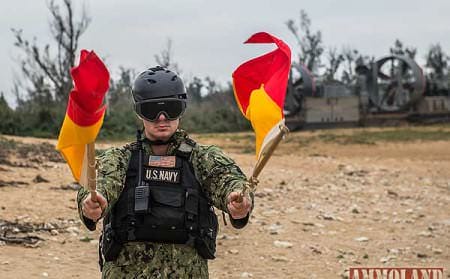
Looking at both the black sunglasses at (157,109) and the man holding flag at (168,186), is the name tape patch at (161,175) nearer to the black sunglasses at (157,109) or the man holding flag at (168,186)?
the man holding flag at (168,186)

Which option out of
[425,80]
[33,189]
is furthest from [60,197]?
[425,80]

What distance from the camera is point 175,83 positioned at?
10.1 ft

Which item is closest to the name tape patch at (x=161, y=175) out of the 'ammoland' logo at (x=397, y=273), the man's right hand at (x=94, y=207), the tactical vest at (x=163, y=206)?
the tactical vest at (x=163, y=206)

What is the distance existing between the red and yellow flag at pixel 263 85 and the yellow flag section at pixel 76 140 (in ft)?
1.82

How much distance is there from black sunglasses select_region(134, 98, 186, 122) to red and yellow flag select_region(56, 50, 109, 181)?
43 cm

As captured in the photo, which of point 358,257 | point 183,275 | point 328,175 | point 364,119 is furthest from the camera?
point 364,119

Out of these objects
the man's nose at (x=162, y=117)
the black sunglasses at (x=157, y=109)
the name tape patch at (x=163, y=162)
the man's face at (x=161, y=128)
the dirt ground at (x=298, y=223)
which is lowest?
the dirt ground at (x=298, y=223)

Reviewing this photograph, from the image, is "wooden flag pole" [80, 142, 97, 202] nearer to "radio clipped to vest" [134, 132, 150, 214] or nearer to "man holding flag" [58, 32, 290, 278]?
"man holding flag" [58, 32, 290, 278]

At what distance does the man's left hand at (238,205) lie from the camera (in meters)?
2.65

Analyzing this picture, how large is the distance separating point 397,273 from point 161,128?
446 centimetres

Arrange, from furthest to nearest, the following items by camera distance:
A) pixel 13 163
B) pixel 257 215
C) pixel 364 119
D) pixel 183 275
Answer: pixel 364 119 < pixel 13 163 < pixel 257 215 < pixel 183 275

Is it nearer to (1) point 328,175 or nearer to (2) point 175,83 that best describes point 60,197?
(1) point 328,175

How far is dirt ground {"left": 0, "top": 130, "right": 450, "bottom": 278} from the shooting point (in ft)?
22.2

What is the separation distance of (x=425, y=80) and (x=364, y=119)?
3.19m
